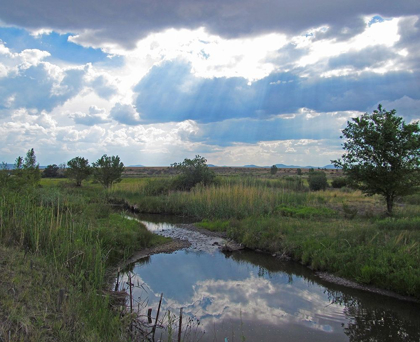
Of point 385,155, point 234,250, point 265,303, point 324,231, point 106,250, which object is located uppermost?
point 385,155

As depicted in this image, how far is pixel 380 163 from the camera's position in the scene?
1572cm

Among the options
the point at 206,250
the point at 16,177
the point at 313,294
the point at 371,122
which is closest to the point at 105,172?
the point at 16,177

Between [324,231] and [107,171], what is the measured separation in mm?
30223

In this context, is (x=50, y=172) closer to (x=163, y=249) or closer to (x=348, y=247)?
(x=163, y=249)

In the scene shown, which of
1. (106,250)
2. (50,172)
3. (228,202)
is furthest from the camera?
(50,172)

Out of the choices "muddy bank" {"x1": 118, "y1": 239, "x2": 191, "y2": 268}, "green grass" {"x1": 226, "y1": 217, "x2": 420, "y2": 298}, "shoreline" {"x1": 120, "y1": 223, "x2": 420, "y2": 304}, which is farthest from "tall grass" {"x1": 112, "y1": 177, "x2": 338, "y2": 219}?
"muddy bank" {"x1": 118, "y1": 239, "x2": 191, "y2": 268}

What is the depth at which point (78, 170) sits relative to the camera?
4131cm

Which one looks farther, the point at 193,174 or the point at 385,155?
the point at 193,174

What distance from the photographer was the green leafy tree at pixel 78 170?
41.3 m

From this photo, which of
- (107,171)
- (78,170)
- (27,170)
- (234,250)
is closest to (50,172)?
(78,170)

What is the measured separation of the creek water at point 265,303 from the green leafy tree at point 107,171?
2774 centimetres

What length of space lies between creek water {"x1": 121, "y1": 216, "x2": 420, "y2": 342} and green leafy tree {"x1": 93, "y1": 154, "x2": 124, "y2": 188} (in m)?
27.7

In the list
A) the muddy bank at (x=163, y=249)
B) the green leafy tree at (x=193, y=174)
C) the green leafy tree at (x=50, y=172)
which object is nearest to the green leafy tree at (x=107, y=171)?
the green leafy tree at (x=193, y=174)

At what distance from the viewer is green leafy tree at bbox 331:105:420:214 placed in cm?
1512
